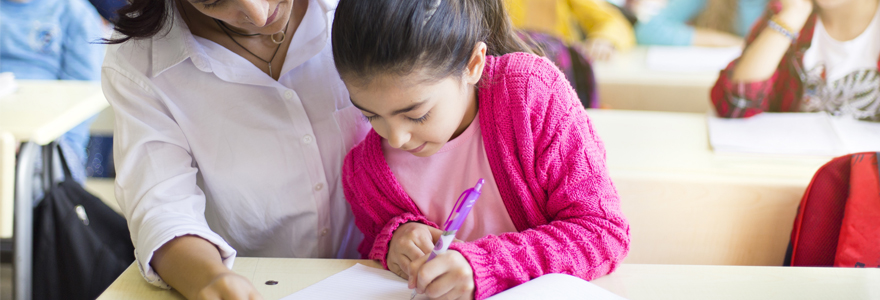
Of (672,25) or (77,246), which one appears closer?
(77,246)

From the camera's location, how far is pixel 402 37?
0.73m

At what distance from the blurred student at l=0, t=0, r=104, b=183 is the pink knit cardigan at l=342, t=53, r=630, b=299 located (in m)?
1.92

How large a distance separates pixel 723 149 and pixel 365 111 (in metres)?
0.96

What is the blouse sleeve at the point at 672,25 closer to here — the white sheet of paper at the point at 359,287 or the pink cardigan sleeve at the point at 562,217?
the pink cardigan sleeve at the point at 562,217

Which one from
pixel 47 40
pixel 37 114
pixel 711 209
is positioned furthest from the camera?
pixel 47 40

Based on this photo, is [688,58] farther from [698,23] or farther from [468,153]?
[468,153]

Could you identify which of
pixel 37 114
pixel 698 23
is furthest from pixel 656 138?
pixel 698 23

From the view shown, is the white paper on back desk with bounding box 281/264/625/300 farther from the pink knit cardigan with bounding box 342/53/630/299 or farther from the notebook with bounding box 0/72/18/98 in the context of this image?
the notebook with bounding box 0/72/18/98

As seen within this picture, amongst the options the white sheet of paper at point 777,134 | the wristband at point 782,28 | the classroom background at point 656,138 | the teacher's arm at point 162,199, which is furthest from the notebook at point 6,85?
the wristband at point 782,28

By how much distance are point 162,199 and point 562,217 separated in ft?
1.76

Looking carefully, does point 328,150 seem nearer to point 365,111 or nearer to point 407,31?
point 365,111

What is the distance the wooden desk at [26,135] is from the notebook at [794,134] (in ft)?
5.07

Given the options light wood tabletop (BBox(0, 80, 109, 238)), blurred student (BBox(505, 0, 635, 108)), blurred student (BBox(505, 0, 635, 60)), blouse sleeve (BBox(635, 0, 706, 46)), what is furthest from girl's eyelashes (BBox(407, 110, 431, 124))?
blouse sleeve (BBox(635, 0, 706, 46))

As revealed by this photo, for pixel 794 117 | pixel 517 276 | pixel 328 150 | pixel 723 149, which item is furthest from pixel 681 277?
pixel 794 117
